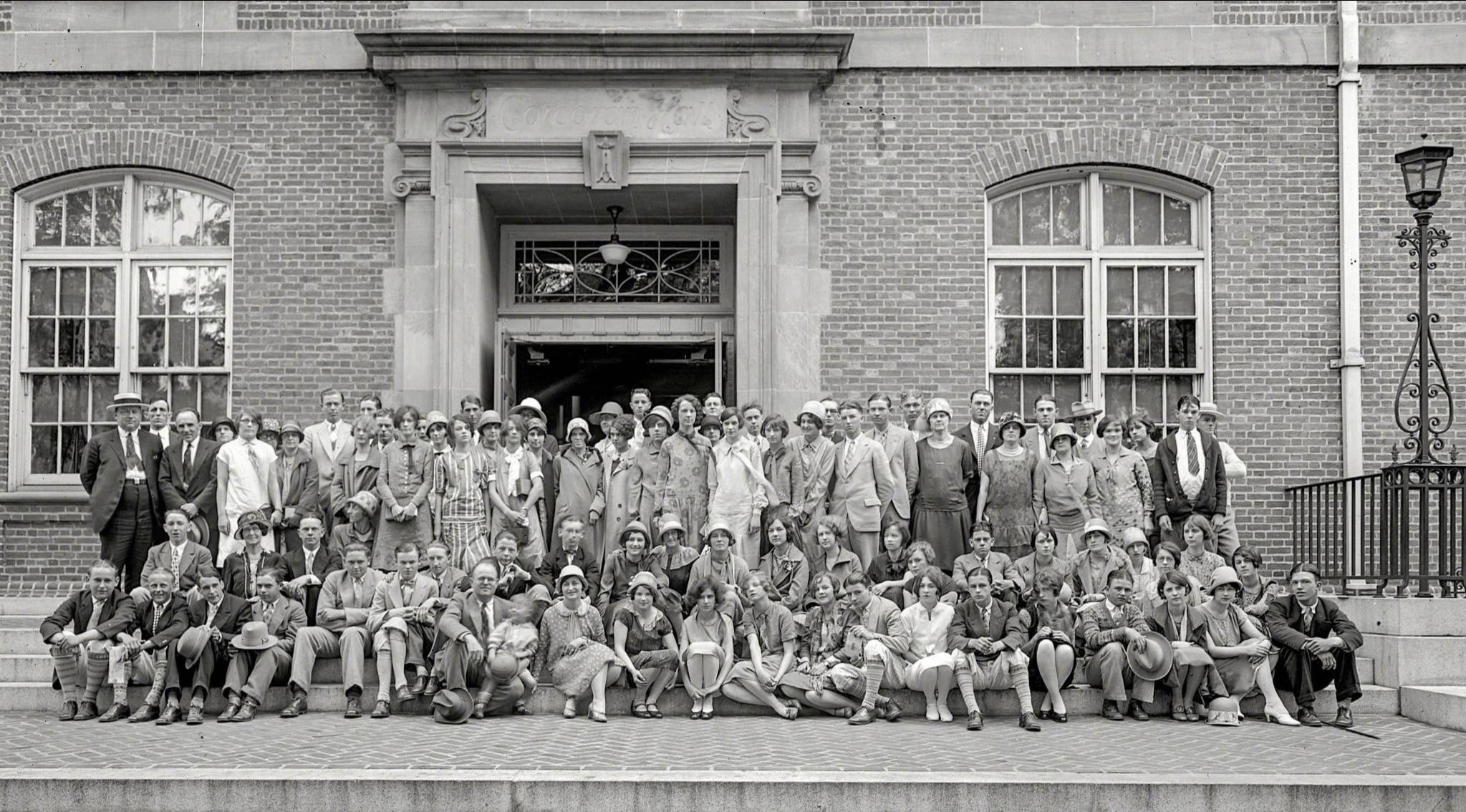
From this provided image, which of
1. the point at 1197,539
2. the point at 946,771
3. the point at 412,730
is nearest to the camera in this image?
the point at 946,771

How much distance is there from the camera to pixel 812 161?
1249 cm

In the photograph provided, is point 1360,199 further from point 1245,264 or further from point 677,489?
point 677,489

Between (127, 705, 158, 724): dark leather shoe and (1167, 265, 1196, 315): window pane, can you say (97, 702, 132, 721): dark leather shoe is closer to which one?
(127, 705, 158, 724): dark leather shoe

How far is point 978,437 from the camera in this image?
11148mm

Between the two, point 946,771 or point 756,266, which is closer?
point 946,771

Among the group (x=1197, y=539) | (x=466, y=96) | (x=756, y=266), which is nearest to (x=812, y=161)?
(x=756, y=266)

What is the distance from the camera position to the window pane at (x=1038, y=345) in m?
12.8

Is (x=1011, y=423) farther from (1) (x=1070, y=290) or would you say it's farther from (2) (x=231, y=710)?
(2) (x=231, y=710)

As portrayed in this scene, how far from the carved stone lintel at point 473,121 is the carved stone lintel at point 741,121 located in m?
2.21

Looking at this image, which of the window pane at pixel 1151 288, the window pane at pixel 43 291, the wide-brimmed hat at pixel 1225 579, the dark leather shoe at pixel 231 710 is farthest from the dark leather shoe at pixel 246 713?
the window pane at pixel 1151 288

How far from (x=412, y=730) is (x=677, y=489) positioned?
2.77m

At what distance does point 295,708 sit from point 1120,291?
816cm

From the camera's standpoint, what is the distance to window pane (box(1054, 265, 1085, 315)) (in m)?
12.9

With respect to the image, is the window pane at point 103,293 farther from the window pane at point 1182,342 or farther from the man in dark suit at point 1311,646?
the man in dark suit at point 1311,646
